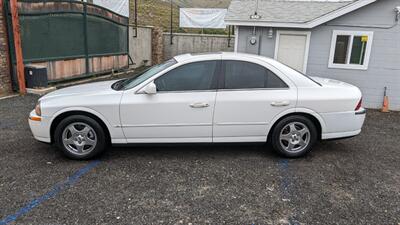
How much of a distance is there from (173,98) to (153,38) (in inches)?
589

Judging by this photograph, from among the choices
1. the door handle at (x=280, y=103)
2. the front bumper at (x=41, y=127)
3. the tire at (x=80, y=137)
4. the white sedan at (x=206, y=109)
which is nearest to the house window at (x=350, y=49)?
the white sedan at (x=206, y=109)

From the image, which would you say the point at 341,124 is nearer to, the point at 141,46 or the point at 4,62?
the point at 4,62

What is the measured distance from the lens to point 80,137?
4.44 metres

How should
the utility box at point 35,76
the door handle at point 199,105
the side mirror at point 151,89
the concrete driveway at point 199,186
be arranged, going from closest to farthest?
the concrete driveway at point 199,186, the side mirror at point 151,89, the door handle at point 199,105, the utility box at point 35,76

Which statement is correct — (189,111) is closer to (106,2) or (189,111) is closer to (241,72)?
(241,72)

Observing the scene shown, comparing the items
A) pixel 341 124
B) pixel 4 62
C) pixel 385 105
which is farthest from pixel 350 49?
pixel 4 62

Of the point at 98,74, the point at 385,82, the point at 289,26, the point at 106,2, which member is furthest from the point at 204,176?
the point at 106,2

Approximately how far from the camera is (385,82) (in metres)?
9.05

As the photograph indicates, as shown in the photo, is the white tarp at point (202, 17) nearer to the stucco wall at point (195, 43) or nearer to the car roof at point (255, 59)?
the stucco wall at point (195, 43)

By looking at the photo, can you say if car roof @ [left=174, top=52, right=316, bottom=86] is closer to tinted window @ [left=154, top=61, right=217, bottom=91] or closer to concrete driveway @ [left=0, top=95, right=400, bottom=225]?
tinted window @ [left=154, top=61, right=217, bottom=91]

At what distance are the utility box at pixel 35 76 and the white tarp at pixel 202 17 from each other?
11.2 meters

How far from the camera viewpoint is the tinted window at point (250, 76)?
462 cm

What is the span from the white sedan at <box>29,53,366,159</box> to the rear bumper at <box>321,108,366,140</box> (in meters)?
0.01

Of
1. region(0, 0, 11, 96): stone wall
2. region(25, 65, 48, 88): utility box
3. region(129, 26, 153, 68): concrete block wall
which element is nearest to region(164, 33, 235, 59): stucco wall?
region(129, 26, 153, 68): concrete block wall
